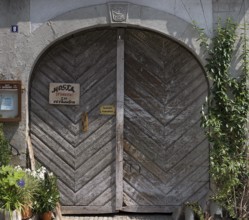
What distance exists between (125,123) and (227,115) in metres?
1.44

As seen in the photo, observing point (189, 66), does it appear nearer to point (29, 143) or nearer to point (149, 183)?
point (149, 183)

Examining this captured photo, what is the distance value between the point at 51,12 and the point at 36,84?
3.43 feet

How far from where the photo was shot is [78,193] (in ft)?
21.0

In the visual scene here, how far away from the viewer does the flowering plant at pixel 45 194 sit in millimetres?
5680

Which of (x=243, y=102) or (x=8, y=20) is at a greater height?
(x=8, y=20)

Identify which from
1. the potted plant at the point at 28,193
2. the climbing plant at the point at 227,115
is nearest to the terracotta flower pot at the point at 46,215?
the potted plant at the point at 28,193

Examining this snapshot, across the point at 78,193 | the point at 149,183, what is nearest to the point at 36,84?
the point at 78,193

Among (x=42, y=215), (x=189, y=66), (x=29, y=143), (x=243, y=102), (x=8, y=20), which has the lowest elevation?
(x=42, y=215)

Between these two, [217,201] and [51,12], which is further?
[51,12]

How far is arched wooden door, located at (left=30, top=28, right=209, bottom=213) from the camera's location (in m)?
6.39

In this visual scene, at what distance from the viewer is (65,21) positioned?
613 centimetres

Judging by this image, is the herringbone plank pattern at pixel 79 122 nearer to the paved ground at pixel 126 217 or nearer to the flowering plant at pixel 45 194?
the paved ground at pixel 126 217

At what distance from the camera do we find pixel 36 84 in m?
6.43

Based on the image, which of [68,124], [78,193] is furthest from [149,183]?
[68,124]
